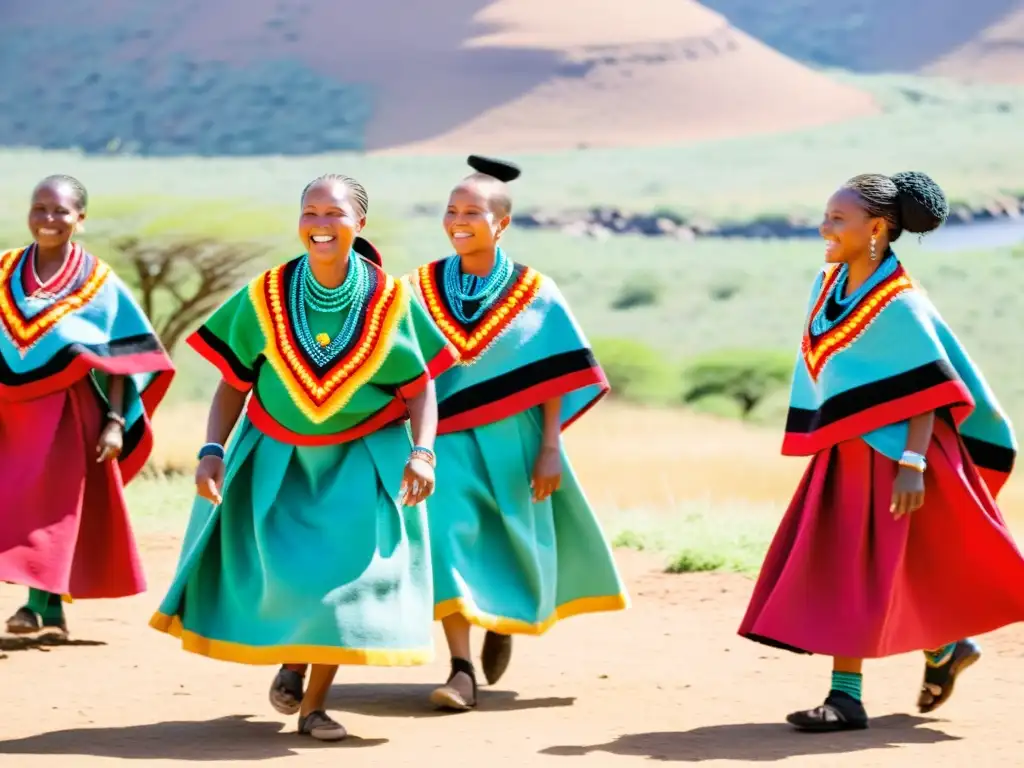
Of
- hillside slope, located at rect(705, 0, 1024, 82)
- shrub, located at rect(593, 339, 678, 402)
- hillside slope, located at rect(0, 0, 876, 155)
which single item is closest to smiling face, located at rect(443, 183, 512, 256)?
shrub, located at rect(593, 339, 678, 402)

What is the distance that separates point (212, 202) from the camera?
26422 millimetres

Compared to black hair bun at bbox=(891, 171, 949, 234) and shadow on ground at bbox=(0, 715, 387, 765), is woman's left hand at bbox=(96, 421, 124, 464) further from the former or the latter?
black hair bun at bbox=(891, 171, 949, 234)

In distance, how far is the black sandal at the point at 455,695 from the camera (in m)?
8.06

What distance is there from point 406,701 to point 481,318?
1561 mm

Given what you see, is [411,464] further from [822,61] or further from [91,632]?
[822,61]

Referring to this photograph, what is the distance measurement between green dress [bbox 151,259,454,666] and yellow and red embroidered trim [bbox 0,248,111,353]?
6.44ft

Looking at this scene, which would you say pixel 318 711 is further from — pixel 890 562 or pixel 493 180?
pixel 493 180

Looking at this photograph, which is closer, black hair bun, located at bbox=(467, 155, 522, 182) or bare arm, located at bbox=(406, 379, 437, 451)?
bare arm, located at bbox=(406, 379, 437, 451)

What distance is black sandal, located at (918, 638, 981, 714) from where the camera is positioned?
803 centimetres

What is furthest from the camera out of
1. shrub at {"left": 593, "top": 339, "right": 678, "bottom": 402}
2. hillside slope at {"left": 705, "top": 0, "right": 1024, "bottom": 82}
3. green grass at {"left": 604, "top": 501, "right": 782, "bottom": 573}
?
hillside slope at {"left": 705, "top": 0, "right": 1024, "bottom": 82}

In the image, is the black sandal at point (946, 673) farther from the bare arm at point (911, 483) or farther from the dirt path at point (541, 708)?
the bare arm at point (911, 483)

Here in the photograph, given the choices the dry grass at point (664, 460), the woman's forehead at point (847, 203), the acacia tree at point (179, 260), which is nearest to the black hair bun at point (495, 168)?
the woman's forehead at point (847, 203)

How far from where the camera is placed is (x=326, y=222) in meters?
7.30

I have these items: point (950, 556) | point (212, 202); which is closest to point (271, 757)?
point (950, 556)
